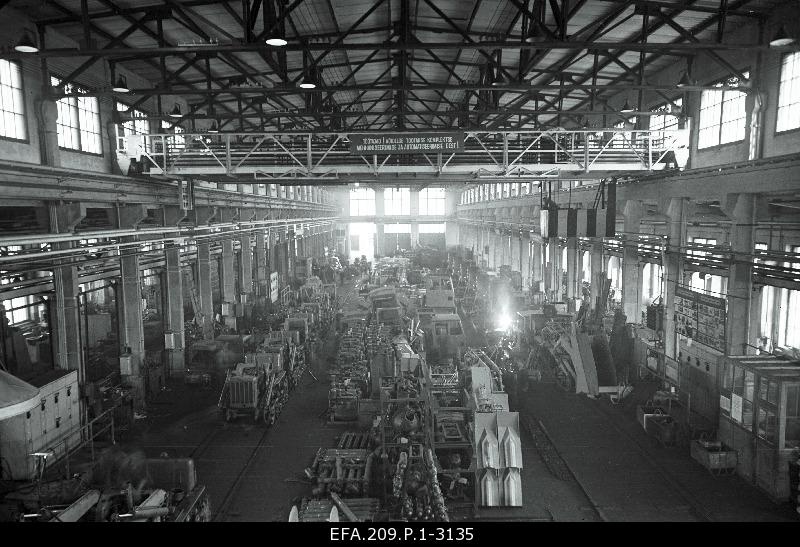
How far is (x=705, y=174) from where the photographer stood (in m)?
14.0

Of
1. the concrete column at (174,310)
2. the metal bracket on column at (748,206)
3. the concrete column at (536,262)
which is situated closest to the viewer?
the metal bracket on column at (748,206)

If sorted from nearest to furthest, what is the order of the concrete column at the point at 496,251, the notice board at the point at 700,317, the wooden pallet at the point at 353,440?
the wooden pallet at the point at 353,440 → the notice board at the point at 700,317 → the concrete column at the point at 496,251

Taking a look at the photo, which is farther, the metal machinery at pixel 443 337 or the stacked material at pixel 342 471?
the metal machinery at pixel 443 337

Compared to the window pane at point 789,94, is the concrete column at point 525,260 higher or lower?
lower

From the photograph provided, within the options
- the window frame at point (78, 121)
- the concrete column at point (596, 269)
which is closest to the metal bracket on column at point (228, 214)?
the window frame at point (78, 121)

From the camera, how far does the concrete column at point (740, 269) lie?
12.5 metres

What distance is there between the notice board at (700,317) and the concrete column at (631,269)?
3.21 m

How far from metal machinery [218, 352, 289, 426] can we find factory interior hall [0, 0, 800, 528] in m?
0.06

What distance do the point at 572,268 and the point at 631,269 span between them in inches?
218

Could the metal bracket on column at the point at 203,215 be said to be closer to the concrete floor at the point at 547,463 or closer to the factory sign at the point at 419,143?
the concrete floor at the point at 547,463

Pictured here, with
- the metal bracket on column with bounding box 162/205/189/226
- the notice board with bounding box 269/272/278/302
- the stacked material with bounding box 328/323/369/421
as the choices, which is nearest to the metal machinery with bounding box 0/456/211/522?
the stacked material with bounding box 328/323/369/421

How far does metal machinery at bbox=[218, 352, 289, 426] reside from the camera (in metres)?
13.8

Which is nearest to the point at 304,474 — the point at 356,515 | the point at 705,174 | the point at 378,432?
the point at 378,432

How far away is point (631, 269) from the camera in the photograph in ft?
65.7
